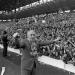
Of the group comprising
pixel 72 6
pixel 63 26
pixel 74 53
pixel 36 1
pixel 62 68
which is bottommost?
pixel 62 68

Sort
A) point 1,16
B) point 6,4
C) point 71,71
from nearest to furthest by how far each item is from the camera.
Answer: point 71,71
point 6,4
point 1,16

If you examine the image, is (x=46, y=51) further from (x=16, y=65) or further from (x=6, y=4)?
(x=6, y=4)

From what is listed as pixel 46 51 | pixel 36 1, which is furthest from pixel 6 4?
pixel 46 51

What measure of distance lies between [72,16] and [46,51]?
5.39 meters

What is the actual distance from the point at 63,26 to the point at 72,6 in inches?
58.2

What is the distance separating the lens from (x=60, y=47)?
24.3 feet

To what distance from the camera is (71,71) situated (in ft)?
18.9

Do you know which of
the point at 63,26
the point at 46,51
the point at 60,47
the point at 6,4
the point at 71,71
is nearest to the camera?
the point at 71,71

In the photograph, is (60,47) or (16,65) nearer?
(16,65)

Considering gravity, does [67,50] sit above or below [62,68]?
above

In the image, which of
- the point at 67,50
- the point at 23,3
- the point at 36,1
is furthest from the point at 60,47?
the point at 23,3

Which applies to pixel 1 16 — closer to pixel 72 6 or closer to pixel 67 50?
pixel 72 6

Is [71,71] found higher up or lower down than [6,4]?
lower down

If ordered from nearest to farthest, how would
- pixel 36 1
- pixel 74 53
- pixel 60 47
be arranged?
pixel 74 53, pixel 60 47, pixel 36 1
